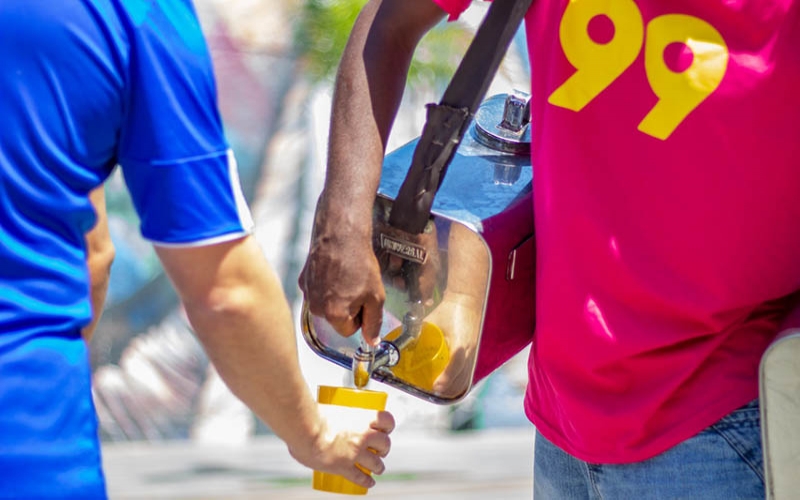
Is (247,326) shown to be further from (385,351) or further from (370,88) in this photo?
(370,88)

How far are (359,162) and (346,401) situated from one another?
354 millimetres

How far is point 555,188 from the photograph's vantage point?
1.54 metres

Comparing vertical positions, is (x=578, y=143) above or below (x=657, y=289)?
above

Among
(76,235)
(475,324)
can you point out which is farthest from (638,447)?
(76,235)

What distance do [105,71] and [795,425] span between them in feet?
2.99

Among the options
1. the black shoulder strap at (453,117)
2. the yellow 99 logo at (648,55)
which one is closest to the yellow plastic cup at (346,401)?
the black shoulder strap at (453,117)

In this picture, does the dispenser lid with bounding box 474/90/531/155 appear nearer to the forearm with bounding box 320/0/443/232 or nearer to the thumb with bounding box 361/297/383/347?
the forearm with bounding box 320/0/443/232

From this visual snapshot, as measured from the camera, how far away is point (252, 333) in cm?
143

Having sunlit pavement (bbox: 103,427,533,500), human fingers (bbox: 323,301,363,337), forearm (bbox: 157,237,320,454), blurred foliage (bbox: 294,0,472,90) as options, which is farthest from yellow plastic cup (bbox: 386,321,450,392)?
blurred foliage (bbox: 294,0,472,90)

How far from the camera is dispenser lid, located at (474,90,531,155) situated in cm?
179

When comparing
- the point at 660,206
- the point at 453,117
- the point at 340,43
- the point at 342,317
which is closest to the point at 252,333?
the point at 342,317

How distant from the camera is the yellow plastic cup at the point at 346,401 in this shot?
1708 millimetres

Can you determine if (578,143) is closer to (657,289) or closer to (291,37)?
(657,289)

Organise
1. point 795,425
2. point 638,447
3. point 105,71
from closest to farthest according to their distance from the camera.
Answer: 1. point 105,71
2. point 795,425
3. point 638,447
